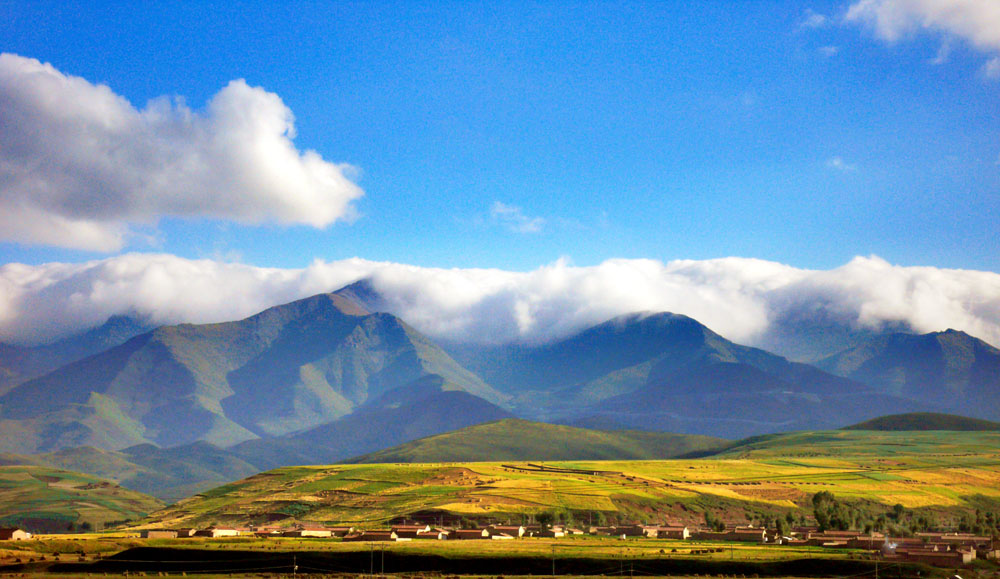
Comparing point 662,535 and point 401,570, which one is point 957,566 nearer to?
point 662,535

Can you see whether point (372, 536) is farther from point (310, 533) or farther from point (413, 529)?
point (310, 533)

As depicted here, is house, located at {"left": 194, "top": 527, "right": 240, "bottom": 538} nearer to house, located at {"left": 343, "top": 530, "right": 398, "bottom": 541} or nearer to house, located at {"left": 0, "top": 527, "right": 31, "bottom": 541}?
house, located at {"left": 343, "top": 530, "right": 398, "bottom": 541}

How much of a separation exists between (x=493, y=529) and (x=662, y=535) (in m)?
27.6

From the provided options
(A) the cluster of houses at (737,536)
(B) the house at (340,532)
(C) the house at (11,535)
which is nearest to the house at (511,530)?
(A) the cluster of houses at (737,536)

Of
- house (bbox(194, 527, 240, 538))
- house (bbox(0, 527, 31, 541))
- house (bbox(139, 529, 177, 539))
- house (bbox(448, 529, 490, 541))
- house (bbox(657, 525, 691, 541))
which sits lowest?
house (bbox(657, 525, 691, 541))

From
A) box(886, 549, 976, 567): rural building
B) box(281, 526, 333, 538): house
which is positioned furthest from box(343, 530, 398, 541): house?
box(886, 549, 976, 567): rural building

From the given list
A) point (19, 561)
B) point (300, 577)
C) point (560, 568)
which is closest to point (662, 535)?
point (560, 568)

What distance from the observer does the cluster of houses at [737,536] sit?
127 m

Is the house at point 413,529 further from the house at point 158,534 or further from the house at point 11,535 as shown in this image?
the house at point 11,535

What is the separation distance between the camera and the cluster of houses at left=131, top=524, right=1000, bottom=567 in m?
127

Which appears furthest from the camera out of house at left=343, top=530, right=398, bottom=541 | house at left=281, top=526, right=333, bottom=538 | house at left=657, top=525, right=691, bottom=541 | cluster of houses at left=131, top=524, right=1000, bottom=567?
house at left=657, top=525, right=691, bottom=541

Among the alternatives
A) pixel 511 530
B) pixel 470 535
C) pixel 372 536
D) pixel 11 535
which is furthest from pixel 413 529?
pixel 11 535

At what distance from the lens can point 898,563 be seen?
118 m

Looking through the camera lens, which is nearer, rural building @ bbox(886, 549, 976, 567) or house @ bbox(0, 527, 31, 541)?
rural building @ bbox(886, 549, 976, 567)
